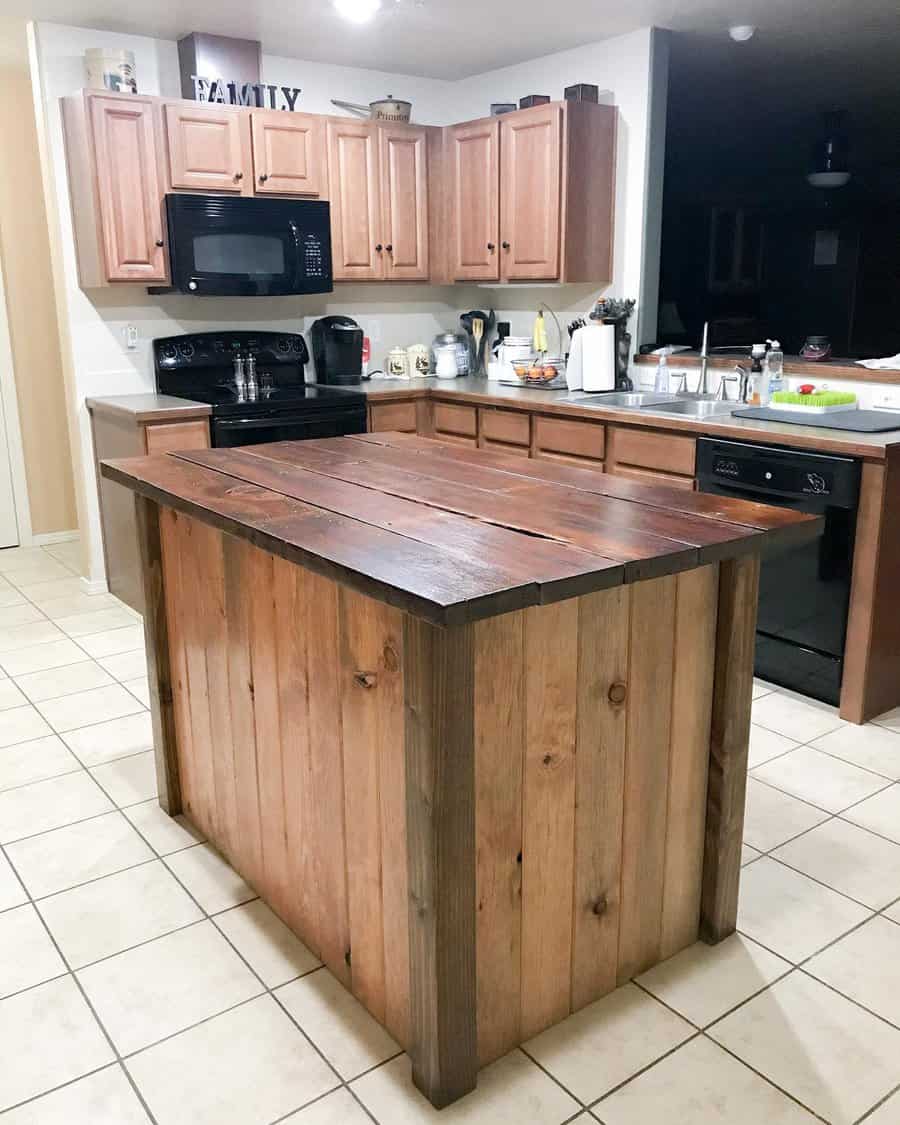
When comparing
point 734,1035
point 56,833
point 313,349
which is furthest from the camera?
point 313,349

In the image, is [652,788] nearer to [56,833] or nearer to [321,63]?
[56,833]

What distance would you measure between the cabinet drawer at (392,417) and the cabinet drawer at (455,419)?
0.41 ft

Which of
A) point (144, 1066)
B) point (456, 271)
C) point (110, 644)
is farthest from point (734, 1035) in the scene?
point (456, 271)

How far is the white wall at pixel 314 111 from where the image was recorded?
4066 millimetres

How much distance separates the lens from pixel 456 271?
190 inches

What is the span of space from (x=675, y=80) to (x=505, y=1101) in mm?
4901

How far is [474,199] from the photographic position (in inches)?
182

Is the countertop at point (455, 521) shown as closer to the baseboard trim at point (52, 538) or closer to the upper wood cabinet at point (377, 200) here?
the upper wood cabinet at point (377, 200)

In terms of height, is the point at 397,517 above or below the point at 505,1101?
above

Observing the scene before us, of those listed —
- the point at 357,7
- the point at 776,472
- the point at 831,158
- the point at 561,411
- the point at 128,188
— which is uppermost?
the point at 357,7

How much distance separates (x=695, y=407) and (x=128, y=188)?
8.32 feet

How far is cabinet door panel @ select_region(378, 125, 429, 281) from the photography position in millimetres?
4625

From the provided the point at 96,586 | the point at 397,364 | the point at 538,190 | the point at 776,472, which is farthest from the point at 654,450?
the point at 96,586

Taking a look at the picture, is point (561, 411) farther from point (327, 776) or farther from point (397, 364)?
point (327, 776)
